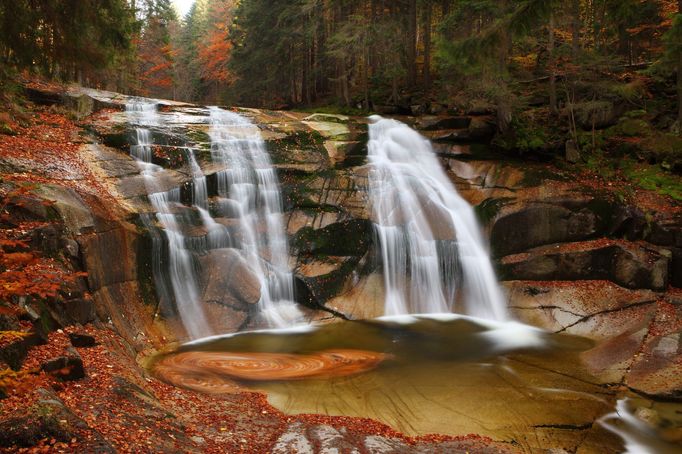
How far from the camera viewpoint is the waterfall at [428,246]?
12.9 m

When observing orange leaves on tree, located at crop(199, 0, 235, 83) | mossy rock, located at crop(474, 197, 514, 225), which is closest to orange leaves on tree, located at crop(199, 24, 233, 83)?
orange leaves on tree, located at crop(199, 0, 235, 83)

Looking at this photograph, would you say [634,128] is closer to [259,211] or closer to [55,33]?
[259,211]

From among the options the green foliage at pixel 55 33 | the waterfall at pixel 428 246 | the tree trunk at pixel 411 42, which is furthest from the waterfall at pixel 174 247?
the tree trunk at pixel 411 42

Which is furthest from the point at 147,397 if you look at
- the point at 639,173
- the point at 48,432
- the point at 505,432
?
the point at 639,173

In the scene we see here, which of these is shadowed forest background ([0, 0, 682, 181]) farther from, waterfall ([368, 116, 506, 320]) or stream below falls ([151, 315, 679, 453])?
stream below falls ([151, 315, 679, 453])

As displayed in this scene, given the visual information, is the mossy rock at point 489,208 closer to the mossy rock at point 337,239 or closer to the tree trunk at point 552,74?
the mossy rock at point 337,239

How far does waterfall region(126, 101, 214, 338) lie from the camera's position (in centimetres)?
1110

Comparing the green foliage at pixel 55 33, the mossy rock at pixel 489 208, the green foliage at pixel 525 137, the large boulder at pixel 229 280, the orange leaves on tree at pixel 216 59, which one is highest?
the orange leaves on tree at pixel 216 59

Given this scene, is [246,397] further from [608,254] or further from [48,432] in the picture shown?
[608,254]

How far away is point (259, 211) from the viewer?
13508 mm

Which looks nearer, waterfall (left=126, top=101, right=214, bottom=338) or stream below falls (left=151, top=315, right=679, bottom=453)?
stream below falls (left=151, top=315, right=679, bottom=453)

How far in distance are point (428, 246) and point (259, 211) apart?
4842 millimetres

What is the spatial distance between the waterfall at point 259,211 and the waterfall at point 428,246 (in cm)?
273

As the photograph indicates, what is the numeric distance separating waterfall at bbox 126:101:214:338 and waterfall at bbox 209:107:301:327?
27.2 inches
